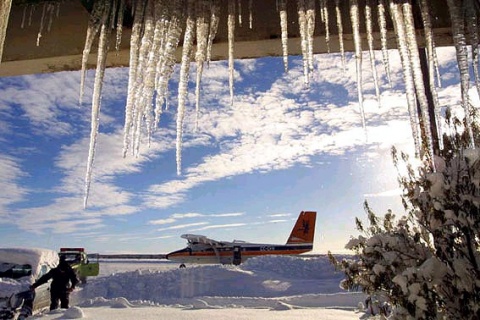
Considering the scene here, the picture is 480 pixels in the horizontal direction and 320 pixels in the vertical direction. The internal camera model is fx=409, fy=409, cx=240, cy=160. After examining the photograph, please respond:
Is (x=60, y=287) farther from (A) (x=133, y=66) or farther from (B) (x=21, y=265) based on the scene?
(A) (x=133, y=66)

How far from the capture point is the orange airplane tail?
3533 cm

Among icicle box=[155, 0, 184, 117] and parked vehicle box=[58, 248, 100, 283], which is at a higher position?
icicle box=[155, 0, 184, 117]

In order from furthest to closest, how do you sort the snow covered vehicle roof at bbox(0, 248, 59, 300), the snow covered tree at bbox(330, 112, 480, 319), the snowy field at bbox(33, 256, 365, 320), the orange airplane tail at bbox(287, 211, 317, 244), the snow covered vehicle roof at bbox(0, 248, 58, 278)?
1. the orange airplane tail at bbox(287, 211, 317, 244)
2. the snow covered vehicle roof at bbox(0, 248, 58, 278)
3. the snow covered vehicle roof at bbox(0, 248, 59, 300)
4. the snowy field at bbox(33, 256, 365, 320)
5. the snow covered tree at bbox(330, 112, 480, 319)

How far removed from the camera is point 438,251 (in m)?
3.14

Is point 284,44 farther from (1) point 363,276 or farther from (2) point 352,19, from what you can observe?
(1) point 363,276

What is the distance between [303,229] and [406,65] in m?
34.7

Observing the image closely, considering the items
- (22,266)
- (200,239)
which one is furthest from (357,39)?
(200,239)

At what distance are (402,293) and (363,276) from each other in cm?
76

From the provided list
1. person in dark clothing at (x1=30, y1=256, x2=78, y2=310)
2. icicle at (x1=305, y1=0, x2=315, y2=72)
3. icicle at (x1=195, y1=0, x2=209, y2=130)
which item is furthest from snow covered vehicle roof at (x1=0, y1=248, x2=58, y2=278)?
icicle at (x1=305, y1=0, x2=315, y2=72)

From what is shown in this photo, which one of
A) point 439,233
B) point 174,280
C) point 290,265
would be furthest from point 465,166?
point 290,265

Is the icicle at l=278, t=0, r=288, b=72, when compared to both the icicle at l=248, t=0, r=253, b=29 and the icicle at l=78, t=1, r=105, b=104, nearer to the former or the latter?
the icicle at l=248, t=0, r=253, b=29

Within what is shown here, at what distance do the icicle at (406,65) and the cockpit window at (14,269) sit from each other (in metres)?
13.3

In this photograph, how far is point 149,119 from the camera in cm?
197

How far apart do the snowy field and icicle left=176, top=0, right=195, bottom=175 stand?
145 inches
